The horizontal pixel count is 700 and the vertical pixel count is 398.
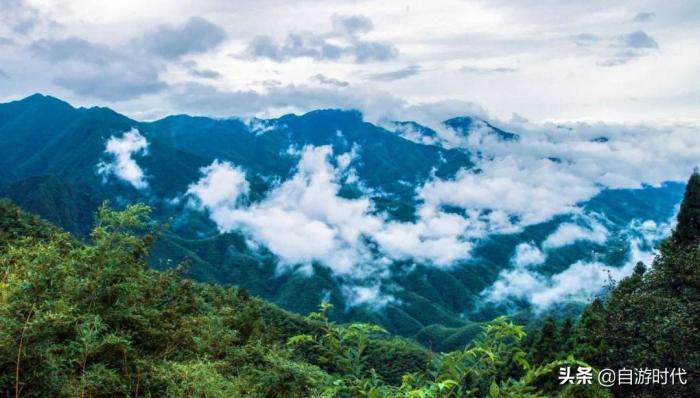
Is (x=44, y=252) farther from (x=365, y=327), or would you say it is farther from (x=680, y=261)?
(x=680, y=261)

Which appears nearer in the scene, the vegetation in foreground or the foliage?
the vegetation in foreground

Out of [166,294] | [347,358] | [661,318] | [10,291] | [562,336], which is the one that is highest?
[10,291]

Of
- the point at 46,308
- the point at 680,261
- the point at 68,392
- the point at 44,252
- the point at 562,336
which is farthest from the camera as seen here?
the point at 562,336

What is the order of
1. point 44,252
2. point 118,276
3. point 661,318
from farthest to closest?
point 661,318, point 118,276, point 44,252

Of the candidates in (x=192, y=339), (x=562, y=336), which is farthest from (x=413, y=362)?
(x=192, y=339)

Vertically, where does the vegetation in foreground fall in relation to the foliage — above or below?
above

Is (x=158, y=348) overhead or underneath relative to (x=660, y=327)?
overhead

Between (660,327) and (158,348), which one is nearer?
(158,348)

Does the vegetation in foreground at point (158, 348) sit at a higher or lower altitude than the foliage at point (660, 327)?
higher

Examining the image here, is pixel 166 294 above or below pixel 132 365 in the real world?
below

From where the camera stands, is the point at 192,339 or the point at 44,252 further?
the point at 192,339

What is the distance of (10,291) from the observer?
8734 millimetres

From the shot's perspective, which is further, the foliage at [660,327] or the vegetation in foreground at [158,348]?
the foliage at [660,327]

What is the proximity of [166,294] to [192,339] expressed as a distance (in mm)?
4740
